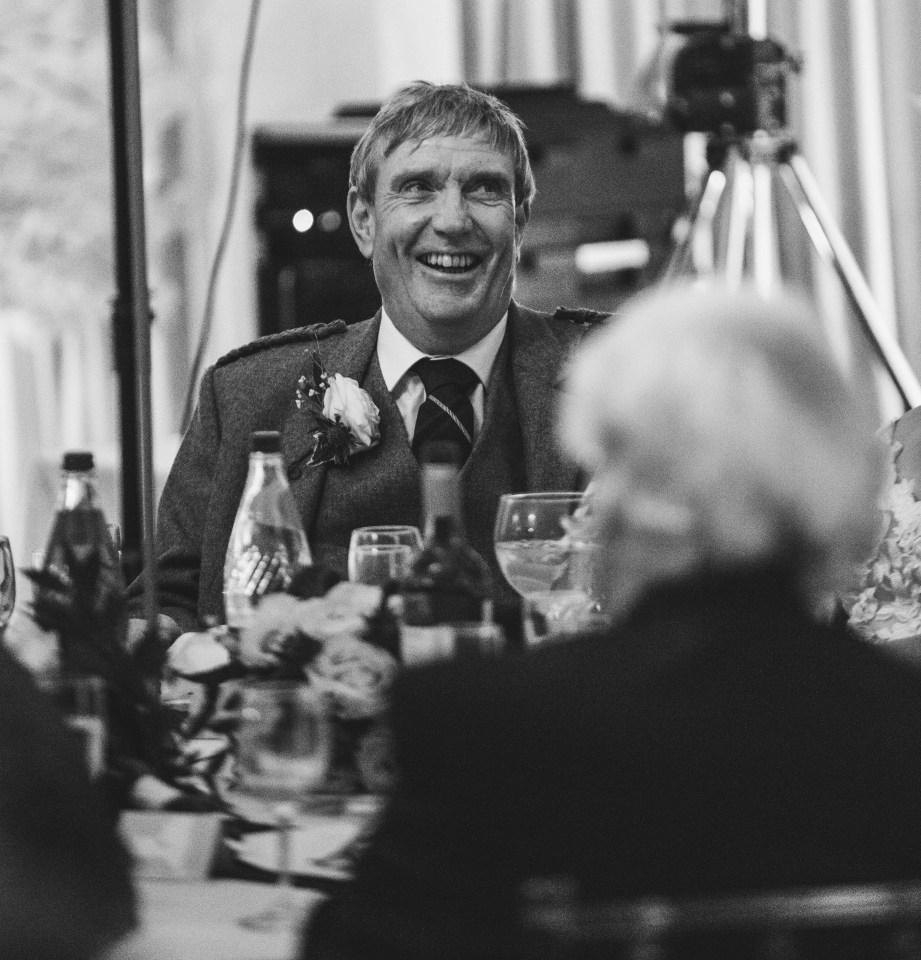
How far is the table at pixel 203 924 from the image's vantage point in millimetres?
1060

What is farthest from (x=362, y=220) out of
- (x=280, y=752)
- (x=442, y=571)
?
(x=280, y=752)

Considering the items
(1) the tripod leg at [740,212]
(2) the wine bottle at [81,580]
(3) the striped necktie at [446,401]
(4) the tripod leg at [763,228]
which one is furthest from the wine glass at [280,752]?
(1) the tripod leg at [740,212]

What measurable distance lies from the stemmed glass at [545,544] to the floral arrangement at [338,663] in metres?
0.28

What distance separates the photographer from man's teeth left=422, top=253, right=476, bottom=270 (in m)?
2.26

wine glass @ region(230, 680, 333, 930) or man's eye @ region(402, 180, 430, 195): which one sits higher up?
man's eye @ region(402, 180, 430, 195)

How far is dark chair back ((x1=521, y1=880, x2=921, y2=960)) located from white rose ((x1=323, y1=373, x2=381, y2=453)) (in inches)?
51.3

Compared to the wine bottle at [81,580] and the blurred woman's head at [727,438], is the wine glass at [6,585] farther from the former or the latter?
the blurred woman's head at [727,438]

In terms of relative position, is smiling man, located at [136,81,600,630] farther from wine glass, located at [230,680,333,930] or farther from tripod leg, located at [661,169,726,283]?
tripod leg, located at [661,169,726,283]

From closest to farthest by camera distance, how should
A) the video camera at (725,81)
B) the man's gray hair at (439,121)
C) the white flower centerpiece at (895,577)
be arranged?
the white flower centerpiece at (895,577) < the man's gray hair at (439,121) < the video camera at (725,81)

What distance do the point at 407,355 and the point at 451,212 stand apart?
200mm

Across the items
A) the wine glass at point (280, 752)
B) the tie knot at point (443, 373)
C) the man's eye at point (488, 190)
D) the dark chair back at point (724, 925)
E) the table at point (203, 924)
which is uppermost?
the man's eye at point (488, 190)

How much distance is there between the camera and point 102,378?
5582 mm

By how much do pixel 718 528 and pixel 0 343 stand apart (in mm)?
4602

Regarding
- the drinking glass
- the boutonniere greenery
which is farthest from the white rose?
the drinking glass
